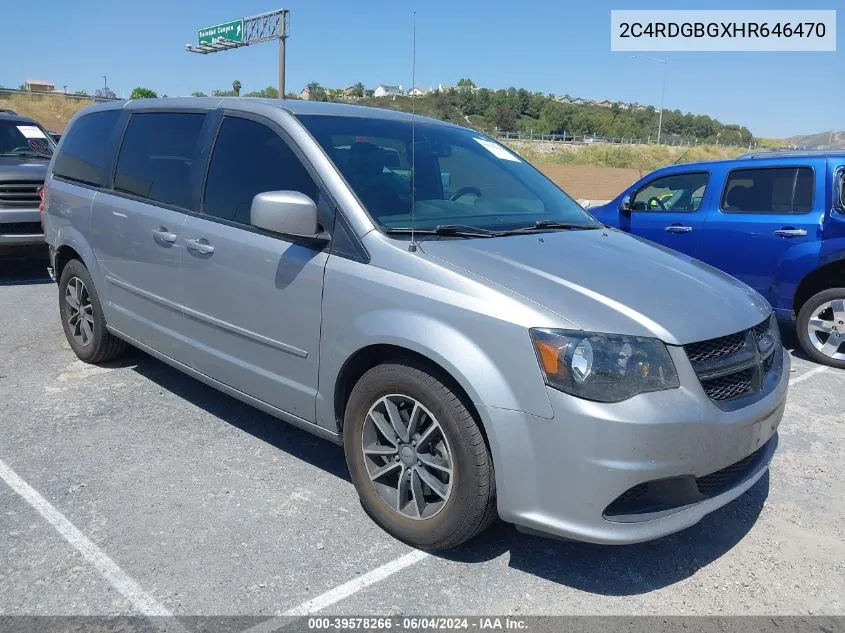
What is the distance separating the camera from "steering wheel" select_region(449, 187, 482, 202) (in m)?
3.70

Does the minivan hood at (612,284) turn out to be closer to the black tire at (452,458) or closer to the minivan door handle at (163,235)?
the black tire at (452,458)

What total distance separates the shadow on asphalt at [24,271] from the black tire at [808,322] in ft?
26.6

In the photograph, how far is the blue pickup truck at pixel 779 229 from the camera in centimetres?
609

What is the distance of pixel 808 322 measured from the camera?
20.4 feet

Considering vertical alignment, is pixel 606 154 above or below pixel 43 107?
below

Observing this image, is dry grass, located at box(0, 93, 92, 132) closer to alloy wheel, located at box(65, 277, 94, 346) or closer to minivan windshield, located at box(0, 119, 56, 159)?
minivan windshield, located at box(0, 119, 56, 159)

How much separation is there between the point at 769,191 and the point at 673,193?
104cm

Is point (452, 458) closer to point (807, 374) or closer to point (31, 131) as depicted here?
point (807, 374)

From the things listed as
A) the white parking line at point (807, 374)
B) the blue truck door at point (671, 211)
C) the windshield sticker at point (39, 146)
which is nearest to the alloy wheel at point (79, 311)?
the windshield sticker at point (39, 146)

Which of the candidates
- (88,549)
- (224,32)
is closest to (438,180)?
(88,549)

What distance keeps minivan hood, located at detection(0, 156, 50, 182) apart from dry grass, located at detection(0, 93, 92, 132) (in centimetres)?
3993

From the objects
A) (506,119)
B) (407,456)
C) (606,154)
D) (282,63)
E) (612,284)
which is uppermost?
(506,119)

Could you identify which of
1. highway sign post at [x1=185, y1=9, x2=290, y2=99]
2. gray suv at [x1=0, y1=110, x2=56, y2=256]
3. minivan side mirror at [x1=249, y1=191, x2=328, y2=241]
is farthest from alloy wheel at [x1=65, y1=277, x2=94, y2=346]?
highway sign post at [x1=185, y1=9, x2=290, y2=99]

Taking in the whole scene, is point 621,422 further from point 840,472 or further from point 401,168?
point 840,472
